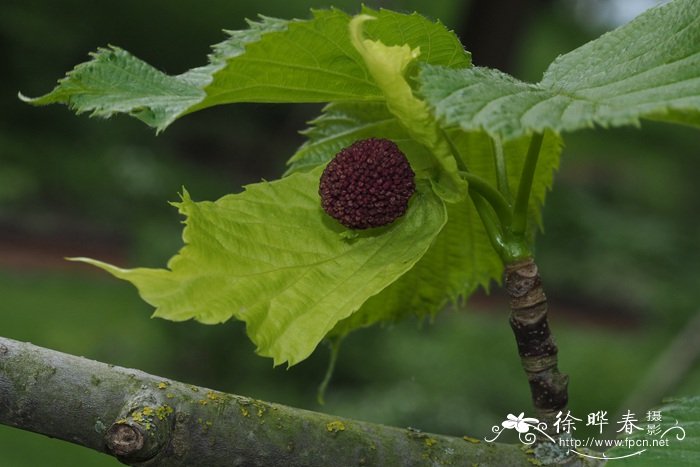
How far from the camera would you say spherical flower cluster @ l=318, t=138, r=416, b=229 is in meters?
0.65

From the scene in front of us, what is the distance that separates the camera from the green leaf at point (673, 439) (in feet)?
2.00

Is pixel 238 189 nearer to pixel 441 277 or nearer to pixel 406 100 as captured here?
pixel 441 277

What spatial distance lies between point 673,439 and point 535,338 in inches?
4.9

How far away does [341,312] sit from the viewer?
2.01 feet

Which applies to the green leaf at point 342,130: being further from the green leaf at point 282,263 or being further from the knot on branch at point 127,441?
the knot on branch at point 127,441

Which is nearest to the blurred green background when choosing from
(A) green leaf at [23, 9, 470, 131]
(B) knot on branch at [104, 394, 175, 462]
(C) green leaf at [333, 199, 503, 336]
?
(C) green leaf at [333, 199, 503, 336]

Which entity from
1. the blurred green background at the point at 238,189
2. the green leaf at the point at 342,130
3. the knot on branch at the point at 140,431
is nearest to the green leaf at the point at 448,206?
the green leaf at the point at 342,130

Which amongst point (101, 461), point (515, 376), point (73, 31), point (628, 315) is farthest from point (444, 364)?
point (73, 31)

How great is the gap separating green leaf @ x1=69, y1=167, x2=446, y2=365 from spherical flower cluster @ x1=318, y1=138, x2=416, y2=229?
2cm

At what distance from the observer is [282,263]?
0.64 metres

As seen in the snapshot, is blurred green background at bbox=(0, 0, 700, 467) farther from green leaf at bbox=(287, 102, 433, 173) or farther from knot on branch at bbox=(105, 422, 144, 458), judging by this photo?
knot on branch at bbox=(105, 422, 144, 458)

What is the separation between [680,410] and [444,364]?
3.70 meters

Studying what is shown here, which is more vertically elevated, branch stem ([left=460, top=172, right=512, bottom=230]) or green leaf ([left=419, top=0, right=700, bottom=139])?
green leaf ([left=419, top=0, right=700, bottom=139])

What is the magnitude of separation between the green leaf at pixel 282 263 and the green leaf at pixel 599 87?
0.12 meters
